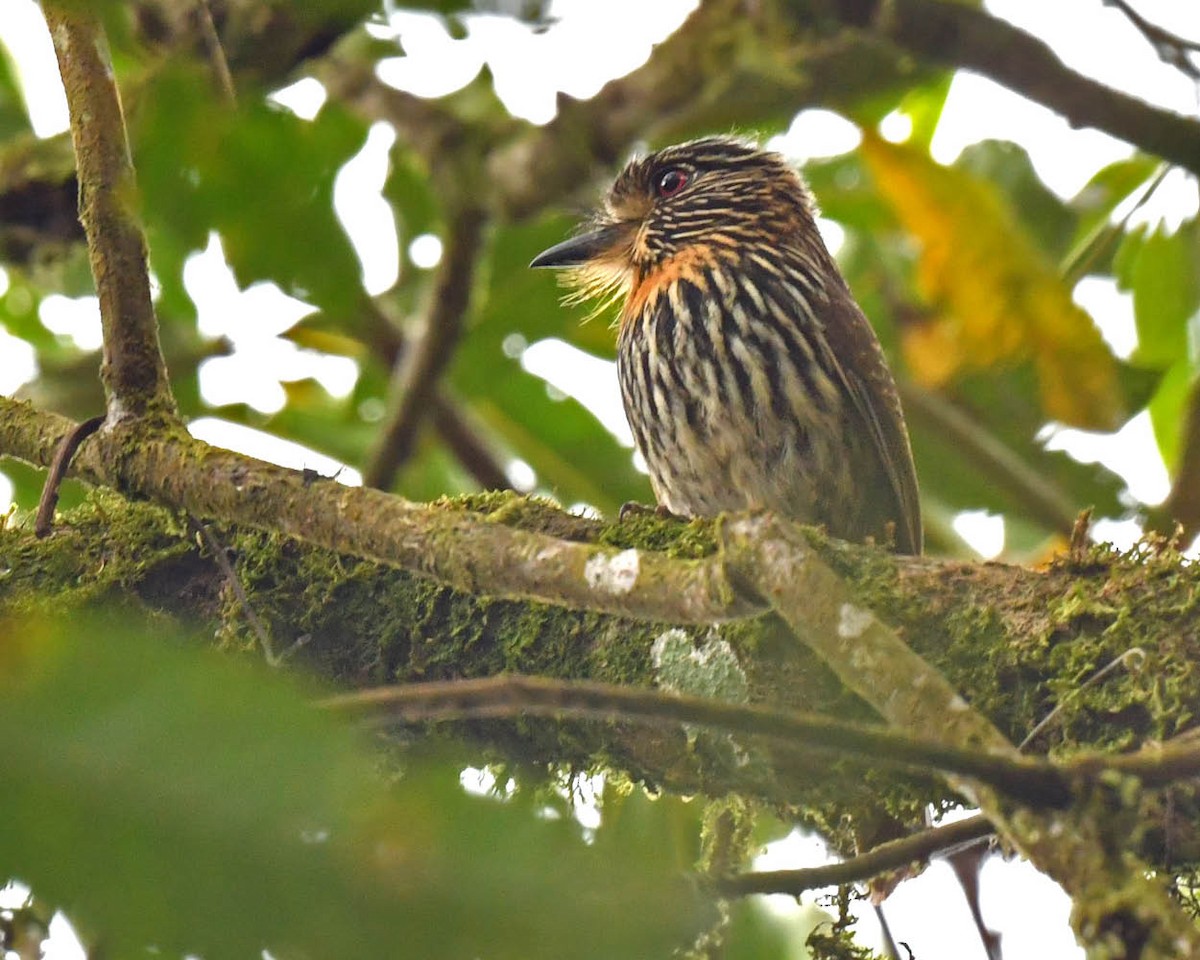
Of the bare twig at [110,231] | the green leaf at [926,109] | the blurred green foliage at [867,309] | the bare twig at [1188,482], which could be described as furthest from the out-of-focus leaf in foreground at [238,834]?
the green leaf at [926,109]

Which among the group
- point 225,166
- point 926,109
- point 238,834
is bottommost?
point 238,834

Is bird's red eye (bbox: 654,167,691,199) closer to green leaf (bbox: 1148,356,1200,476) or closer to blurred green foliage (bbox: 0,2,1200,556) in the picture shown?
blurred green foliage (bbox: 0,2,1200,556)

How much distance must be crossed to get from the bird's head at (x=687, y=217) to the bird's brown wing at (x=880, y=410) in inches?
14.0

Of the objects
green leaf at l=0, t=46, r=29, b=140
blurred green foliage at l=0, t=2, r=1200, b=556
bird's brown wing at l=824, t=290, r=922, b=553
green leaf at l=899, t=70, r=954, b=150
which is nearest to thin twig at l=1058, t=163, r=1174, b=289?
blurred green foliage at l=0, t=2, r=1200, b=556

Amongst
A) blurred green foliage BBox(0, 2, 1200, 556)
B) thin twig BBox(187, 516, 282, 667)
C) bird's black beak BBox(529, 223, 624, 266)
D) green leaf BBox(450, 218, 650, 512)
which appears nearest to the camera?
thin twig BBox(187, 516, 282, 667)

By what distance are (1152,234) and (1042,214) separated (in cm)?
45

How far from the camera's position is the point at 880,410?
3.56 metres

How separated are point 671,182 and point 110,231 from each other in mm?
2074

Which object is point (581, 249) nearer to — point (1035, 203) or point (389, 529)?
point (1035, 203)

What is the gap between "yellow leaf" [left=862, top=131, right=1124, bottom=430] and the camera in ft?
10.7

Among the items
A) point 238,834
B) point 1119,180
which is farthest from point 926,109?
point 238,834

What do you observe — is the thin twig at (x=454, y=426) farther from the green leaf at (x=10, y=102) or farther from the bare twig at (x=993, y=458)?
the bare twig at (x=993, y=458)

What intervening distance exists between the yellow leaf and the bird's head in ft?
1.61

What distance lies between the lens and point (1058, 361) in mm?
3311
